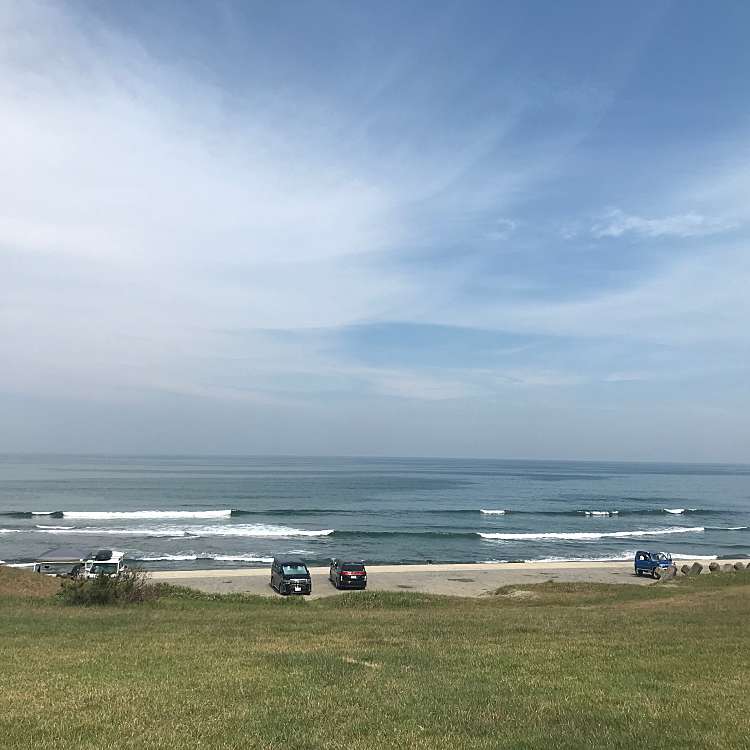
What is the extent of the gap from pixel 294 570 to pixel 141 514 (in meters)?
52.1

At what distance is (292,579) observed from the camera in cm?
3403

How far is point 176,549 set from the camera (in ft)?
180

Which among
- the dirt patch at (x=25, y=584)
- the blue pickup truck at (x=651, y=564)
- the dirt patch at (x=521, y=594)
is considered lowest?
the blue pickup truck at (x=651, y=564)

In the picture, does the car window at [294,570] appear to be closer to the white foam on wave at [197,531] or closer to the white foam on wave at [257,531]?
the white foam on wave at [197,531]

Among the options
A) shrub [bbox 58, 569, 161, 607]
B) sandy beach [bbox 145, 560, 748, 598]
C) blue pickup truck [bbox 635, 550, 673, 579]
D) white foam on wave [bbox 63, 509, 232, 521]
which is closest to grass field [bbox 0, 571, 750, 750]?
shrub [bbox 58, 569, 161, 607]

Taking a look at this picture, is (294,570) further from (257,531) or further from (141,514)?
(141,514)

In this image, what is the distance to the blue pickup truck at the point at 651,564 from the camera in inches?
1652

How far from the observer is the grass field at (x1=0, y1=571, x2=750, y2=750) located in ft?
24.8

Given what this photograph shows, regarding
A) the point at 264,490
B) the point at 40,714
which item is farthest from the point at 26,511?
the point at 40,714

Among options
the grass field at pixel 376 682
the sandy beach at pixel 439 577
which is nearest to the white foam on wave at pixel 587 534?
the sandy beach at pixel 439 577

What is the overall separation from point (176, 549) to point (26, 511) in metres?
36.8

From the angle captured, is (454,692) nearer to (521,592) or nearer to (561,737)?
(561,737)

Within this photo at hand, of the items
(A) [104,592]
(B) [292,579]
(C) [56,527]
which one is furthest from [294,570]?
(C) [56,527]

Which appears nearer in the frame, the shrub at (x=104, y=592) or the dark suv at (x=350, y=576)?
the shrub at (x=104, y=592)
